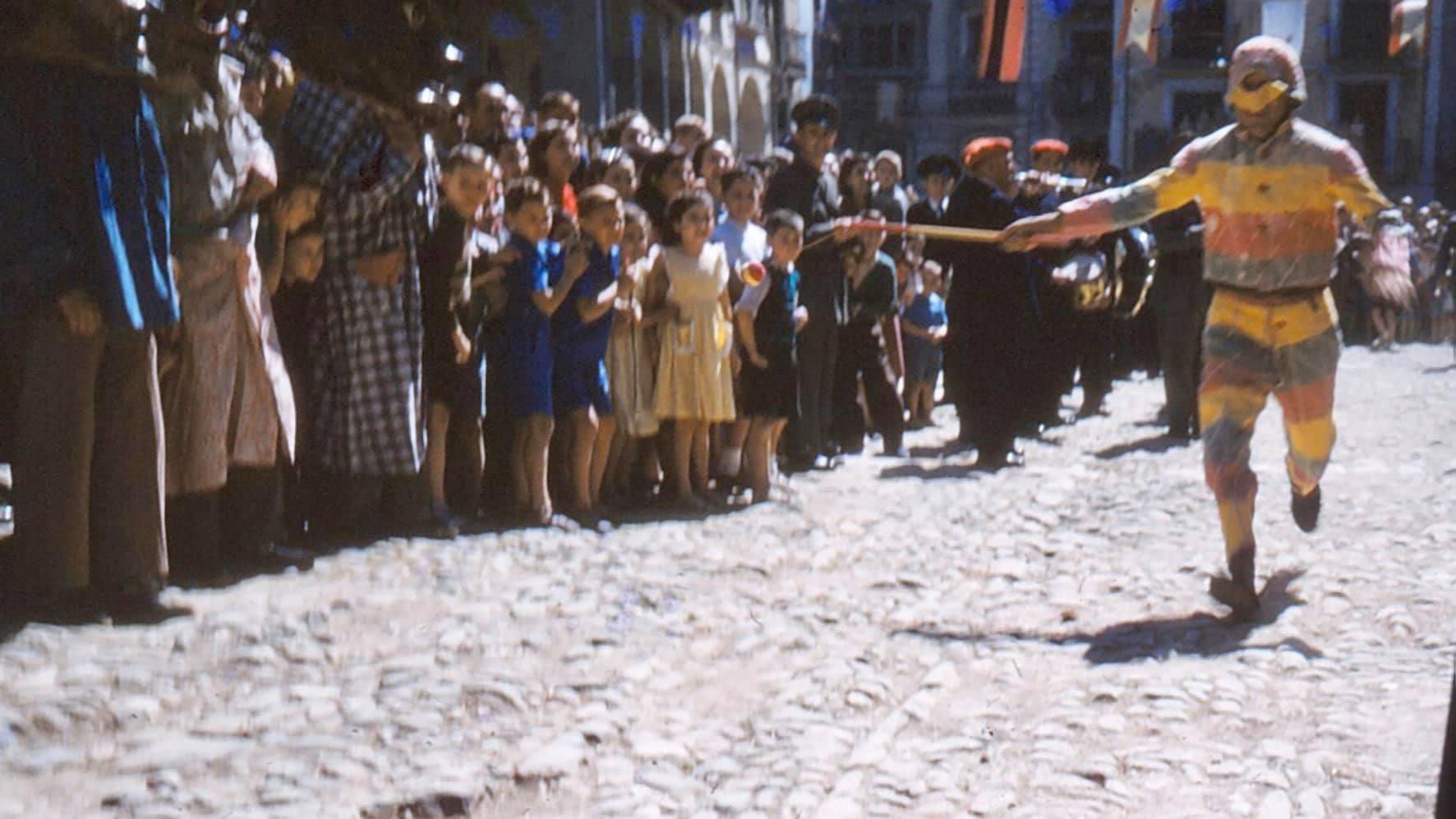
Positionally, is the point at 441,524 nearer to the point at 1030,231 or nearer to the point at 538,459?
the point at 538,459

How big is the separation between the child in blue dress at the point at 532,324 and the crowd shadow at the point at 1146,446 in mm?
4937

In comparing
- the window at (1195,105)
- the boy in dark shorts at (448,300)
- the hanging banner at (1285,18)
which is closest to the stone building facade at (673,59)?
the hanging banner at (1285,18)

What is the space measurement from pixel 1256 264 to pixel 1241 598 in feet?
3.99

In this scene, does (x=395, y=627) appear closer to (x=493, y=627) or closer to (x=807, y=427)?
(x=493, y=627)

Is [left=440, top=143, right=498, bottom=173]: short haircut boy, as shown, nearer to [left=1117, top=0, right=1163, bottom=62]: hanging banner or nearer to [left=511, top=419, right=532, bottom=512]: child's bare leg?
[left=511, top=419, right=532, bottom=512]: child's bare leg

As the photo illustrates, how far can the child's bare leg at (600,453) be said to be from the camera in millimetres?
8844

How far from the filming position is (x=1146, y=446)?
1280 cm

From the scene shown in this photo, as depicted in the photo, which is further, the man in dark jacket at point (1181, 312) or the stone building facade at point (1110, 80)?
the stone building facade at point (1110, 80)

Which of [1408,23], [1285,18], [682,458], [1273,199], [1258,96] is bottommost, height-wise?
[682,458]

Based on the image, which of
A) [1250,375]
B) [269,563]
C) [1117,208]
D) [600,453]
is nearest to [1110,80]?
[600,453]

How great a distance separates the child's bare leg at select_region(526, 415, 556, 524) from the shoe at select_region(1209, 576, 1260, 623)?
10.4 ft

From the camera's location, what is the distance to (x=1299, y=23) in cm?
1446

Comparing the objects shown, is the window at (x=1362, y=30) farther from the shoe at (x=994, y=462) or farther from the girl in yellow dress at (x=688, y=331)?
the girl in yellow dress at (x=688, y=331)

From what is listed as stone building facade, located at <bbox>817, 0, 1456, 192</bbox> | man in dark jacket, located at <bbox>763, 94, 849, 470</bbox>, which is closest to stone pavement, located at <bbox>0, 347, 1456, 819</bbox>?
man in dark jacket, located at <bbox>763, 94, 849, 470</bbox>
